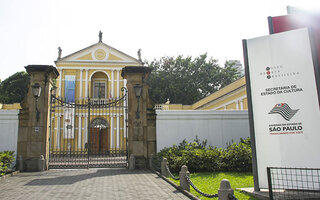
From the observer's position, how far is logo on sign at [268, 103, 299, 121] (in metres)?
7.05

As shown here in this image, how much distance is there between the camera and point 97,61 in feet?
107

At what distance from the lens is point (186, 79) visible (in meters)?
41.4

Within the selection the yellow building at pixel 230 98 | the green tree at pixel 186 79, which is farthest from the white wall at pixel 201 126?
the green tree at pixel 186 79

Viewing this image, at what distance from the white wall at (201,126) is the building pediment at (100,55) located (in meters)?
19.6

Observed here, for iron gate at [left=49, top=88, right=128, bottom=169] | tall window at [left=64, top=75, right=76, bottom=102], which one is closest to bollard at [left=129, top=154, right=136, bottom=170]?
iron gate at [left=49, top=88, right=128, bottom=169]

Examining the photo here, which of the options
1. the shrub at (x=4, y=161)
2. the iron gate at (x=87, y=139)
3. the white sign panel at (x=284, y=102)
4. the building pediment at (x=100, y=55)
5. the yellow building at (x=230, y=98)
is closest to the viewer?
the white sign panel at (x=284, y=102)

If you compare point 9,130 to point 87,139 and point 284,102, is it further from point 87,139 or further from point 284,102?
point 284,102

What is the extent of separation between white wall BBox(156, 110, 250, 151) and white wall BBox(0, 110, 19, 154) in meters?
6.57

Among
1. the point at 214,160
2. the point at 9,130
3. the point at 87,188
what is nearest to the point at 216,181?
the point at 214,160

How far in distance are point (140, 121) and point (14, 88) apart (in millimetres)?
37519

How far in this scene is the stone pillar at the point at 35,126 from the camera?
12672 mm

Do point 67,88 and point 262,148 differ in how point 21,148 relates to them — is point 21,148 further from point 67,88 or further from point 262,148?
point 67,88

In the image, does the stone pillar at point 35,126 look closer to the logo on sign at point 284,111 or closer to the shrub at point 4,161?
the shrub at point 4,161

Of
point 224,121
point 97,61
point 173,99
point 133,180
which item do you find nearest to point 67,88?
point 97,61
